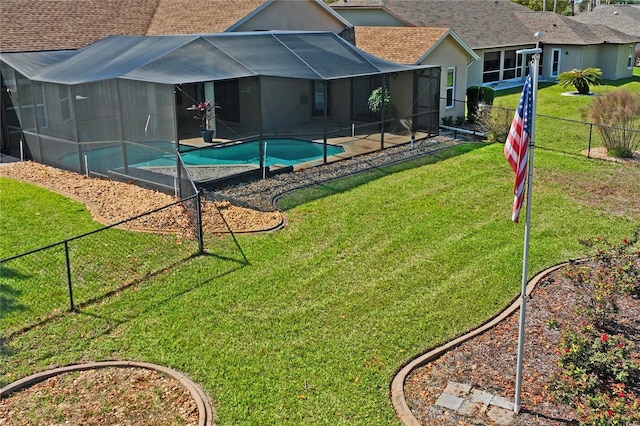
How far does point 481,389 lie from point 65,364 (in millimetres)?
5248

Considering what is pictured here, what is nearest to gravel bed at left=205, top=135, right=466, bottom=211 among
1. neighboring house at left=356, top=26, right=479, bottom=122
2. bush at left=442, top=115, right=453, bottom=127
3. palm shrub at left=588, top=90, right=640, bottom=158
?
bush at left=442, top=115, right=453, bottom=127

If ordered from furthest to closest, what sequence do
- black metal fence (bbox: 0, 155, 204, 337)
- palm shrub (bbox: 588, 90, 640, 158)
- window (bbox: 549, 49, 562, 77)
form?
window (bbox: 549, 49, 562, 77), palm shrub (bbox: 588, 90, 640, 158), black metal fence (bbox: 0, 155, 204, 337)

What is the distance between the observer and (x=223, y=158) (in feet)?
56.7

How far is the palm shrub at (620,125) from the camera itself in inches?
788

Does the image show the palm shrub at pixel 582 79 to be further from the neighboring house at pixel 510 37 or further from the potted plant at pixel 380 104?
the potted plant at pixel 380 104

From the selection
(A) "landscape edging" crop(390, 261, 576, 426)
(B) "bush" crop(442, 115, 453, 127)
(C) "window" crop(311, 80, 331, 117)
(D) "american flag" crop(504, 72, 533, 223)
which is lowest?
(A) "landscape edging" crop(390, 261, 576, 426)

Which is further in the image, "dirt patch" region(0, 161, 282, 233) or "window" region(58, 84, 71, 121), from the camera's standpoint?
"window" region(58, 84, 71, 121)

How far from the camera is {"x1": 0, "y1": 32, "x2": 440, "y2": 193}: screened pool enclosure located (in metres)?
16.0

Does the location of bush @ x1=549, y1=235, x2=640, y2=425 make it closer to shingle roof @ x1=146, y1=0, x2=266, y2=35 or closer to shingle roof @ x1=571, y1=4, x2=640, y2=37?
shingle roof @ x1=146, y1=0, x2=266, y2=35

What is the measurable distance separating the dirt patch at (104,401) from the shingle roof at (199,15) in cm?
1713

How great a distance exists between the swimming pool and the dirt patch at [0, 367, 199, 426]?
314 inches

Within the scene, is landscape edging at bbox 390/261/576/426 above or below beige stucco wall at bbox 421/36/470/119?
below

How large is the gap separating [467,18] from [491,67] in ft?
13.3

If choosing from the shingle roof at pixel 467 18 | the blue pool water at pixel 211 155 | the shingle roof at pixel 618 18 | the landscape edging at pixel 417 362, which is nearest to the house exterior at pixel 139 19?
the blue pool water at pixel 211 155
